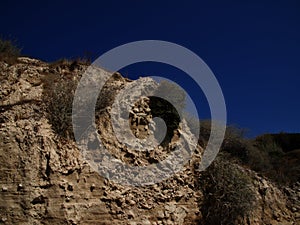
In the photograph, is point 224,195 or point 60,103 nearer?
point 60,103

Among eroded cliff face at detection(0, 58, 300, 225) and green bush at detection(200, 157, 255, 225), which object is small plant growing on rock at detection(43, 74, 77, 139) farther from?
green bush at detection(200, 157, 255, 225)

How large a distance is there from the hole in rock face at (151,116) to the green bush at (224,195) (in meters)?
1.63

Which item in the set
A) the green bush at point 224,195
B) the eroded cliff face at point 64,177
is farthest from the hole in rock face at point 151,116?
the green bush at point 224,195

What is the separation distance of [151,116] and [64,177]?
10.2 feet

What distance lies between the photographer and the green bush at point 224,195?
940 cm

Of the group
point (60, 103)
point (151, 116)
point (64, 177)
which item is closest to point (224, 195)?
point (151, 116)

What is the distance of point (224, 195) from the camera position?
965 cm

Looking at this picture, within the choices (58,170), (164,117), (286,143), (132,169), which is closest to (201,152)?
(164,117)

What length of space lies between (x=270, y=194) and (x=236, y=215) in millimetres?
2700

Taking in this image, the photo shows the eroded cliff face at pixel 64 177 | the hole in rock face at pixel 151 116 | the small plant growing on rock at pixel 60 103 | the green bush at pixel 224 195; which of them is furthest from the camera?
the green bush at pixel 224 195

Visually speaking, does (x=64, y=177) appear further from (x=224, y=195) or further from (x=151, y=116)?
(x=224, y=195)

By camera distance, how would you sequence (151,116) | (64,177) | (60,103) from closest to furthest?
(64,177), (60,103), (151,116)

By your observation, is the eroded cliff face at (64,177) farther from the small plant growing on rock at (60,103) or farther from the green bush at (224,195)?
the green bush at (224,195)

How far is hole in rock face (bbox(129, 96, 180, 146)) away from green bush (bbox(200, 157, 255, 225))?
5.35 feet
